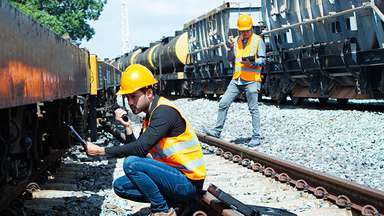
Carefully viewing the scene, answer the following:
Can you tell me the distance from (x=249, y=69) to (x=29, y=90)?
244 inches

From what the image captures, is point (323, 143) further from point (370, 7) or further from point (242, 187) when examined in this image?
point (370, 7)

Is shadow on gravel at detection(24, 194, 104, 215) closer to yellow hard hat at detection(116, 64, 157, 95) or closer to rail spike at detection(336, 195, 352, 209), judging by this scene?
yellow hard hat at detection(116, 64, 157, 95)

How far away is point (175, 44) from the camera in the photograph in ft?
90.5

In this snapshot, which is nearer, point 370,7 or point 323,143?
point 323,143

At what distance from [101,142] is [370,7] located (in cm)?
618

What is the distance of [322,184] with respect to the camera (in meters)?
5.22

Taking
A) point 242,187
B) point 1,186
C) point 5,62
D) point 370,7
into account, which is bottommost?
point 242,187

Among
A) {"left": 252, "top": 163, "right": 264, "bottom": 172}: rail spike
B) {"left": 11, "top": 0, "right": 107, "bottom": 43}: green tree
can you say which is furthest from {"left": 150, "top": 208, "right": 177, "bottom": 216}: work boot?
{"left": 11, "top": 0, "right": 107, "bottom": 43}: green tree

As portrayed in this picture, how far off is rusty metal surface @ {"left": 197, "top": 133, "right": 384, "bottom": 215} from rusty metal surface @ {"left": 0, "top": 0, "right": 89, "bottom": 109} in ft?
7.87

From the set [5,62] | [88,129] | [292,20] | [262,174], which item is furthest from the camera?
[292,20]

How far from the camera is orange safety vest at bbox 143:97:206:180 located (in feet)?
12.8

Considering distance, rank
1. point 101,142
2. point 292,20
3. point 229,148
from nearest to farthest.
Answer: point 229,148 → point 101,142 → point 292,20

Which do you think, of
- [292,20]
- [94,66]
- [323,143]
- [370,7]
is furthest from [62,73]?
[292,20]

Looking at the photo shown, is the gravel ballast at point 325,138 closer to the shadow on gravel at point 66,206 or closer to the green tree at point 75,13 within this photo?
the shadow on gravel at point 66,206
